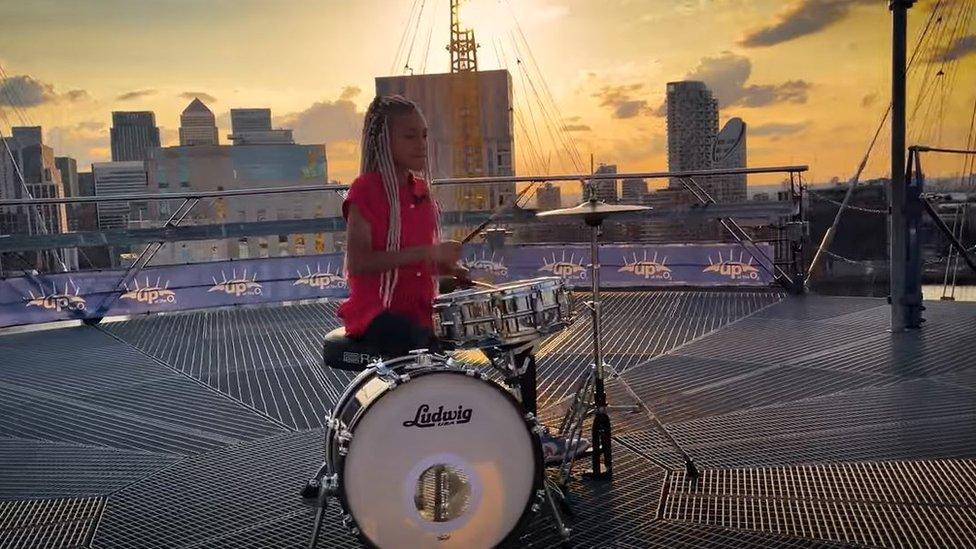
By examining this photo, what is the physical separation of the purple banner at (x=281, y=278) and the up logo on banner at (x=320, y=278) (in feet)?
0.05

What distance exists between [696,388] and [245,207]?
7.85 metres

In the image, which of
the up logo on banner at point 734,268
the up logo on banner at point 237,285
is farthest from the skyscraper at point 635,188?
the up logo on banner at point 237,285

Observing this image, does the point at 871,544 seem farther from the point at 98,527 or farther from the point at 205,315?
the point at 205,315

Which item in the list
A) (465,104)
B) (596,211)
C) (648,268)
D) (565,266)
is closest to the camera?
(596,211)

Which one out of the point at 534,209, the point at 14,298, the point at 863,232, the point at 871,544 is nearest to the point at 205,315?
the point at 14,298

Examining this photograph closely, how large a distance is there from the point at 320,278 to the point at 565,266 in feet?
12.3

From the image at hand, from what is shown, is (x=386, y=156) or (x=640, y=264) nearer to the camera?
(x=386, y=156)

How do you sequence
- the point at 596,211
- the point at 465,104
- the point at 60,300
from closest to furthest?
the point at 596,211 → the point at 60,300 → the point at 465,104

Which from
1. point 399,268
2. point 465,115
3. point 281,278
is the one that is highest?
point 465,115

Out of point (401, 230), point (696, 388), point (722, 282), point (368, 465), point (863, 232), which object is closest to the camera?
point (368, 465)

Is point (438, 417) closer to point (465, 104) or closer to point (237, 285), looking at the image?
point (237, 285)

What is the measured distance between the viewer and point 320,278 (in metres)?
11.7

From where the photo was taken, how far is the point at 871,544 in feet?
10.7

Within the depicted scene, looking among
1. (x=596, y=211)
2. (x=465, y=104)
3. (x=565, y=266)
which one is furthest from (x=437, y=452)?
(x=465, y=104)
